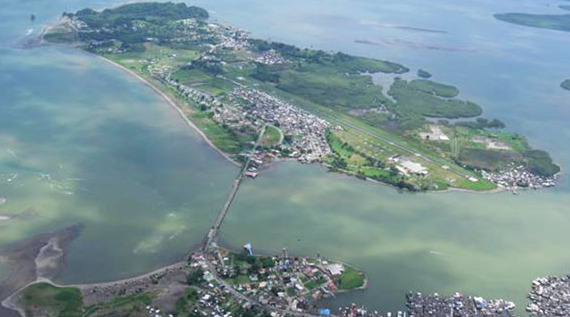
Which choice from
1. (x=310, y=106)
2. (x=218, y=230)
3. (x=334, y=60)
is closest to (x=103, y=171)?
(x=218, y=230)

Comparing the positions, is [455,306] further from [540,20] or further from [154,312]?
[540,20]

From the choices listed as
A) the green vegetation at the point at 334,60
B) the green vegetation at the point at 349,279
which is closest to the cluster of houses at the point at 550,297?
the green vegetation at the point at 349,279

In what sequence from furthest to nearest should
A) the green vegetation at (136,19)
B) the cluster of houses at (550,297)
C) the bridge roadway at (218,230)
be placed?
1. the green vegetation at (136,19)
2. the cluster of houses at (550,297)
3. the bridge roadway at (218,230)

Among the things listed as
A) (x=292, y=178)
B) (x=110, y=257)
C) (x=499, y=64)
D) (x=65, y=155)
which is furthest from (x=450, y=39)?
(x=110, y=257)

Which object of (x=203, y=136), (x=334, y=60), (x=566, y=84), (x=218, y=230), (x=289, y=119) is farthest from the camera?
(x=334, y=60)

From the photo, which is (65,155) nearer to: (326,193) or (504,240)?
(326,193)

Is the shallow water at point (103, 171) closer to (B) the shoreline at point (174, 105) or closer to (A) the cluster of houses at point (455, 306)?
(B) the shoreline at point (174, 105)

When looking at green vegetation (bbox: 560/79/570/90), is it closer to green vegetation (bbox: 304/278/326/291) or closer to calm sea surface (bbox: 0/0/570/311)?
calm sea surface (bbox: 0/0/570/311)

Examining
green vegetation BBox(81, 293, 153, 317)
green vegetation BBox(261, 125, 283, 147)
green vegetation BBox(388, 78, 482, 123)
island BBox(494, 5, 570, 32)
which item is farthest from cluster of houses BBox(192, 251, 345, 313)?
island BBox(494, 5, 570, 32)
